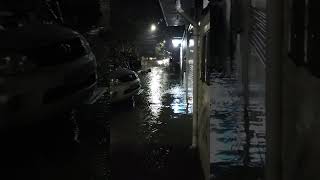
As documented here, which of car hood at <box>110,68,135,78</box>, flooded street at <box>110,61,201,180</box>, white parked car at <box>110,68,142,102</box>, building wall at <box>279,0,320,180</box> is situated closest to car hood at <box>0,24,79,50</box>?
flooded street at <box>110,61,201,180</box>

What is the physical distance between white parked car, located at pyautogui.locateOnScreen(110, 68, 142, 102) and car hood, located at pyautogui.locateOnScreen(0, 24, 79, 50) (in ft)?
24.1

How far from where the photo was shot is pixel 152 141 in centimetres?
970

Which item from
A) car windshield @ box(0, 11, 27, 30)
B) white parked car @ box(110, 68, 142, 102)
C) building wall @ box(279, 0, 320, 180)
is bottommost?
white parked car @ box(110, 68, 142, 102)

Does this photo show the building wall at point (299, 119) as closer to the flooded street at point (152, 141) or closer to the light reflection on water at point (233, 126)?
the light reflection on water at point (233, 126)

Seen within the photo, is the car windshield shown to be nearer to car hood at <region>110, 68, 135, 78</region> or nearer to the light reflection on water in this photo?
the light reflection on water

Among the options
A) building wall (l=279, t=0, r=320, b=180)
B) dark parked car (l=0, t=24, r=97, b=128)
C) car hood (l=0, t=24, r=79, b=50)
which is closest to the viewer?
building wall (l=279, t=0, r=320, b=180)

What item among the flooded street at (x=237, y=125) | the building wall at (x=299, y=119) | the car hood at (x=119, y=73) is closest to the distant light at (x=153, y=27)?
the car hood at (x=119, y=73)

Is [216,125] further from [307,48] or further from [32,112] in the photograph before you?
[307,48]

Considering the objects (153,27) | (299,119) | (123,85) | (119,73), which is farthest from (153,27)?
(299,119)

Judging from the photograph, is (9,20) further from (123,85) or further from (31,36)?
(123,85)

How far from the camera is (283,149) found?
8.72 feet

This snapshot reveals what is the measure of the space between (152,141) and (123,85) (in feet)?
18.8

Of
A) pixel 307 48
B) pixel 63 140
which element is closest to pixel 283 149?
pixel 307 48

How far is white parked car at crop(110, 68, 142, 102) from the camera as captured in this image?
49.0 ft
